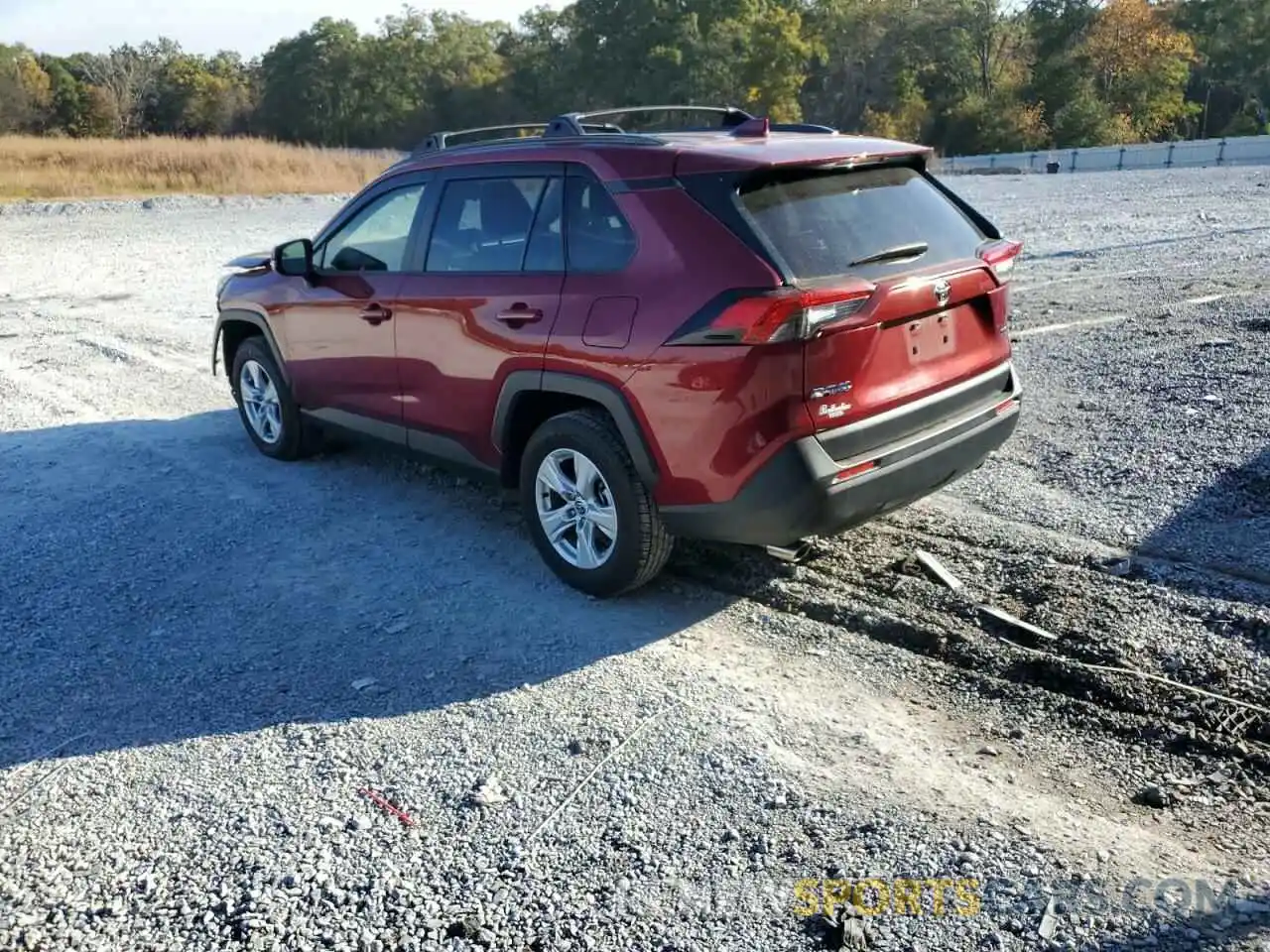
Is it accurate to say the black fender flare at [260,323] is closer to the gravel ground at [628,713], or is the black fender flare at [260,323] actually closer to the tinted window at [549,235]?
the gravel ground at [628,713]

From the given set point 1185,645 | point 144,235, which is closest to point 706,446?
point 1185,645

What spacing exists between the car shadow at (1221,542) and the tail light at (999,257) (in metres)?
1.38

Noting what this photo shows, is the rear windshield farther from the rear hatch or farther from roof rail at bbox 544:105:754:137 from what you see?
roof rail at bbox 544:105:754:137

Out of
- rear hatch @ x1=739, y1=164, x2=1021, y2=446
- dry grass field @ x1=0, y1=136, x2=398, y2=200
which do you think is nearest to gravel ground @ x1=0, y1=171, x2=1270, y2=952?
rear hatch @ x1=739, y1=164, x2=1021, y2=446

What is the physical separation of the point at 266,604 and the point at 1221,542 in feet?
14.0

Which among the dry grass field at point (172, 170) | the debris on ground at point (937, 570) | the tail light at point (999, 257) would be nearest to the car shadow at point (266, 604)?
the debris on ground at point (937, 570)

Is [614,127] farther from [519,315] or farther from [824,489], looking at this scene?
[824,489]

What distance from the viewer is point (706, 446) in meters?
4.00

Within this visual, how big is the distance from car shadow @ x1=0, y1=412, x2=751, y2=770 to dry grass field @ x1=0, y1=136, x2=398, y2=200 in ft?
88.9

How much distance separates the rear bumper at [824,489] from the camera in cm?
390

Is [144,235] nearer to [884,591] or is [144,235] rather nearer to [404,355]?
[404,355]

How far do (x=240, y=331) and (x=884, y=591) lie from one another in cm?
473

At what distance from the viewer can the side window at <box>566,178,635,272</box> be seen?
4.29 m

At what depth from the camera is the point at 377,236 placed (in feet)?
18.9
